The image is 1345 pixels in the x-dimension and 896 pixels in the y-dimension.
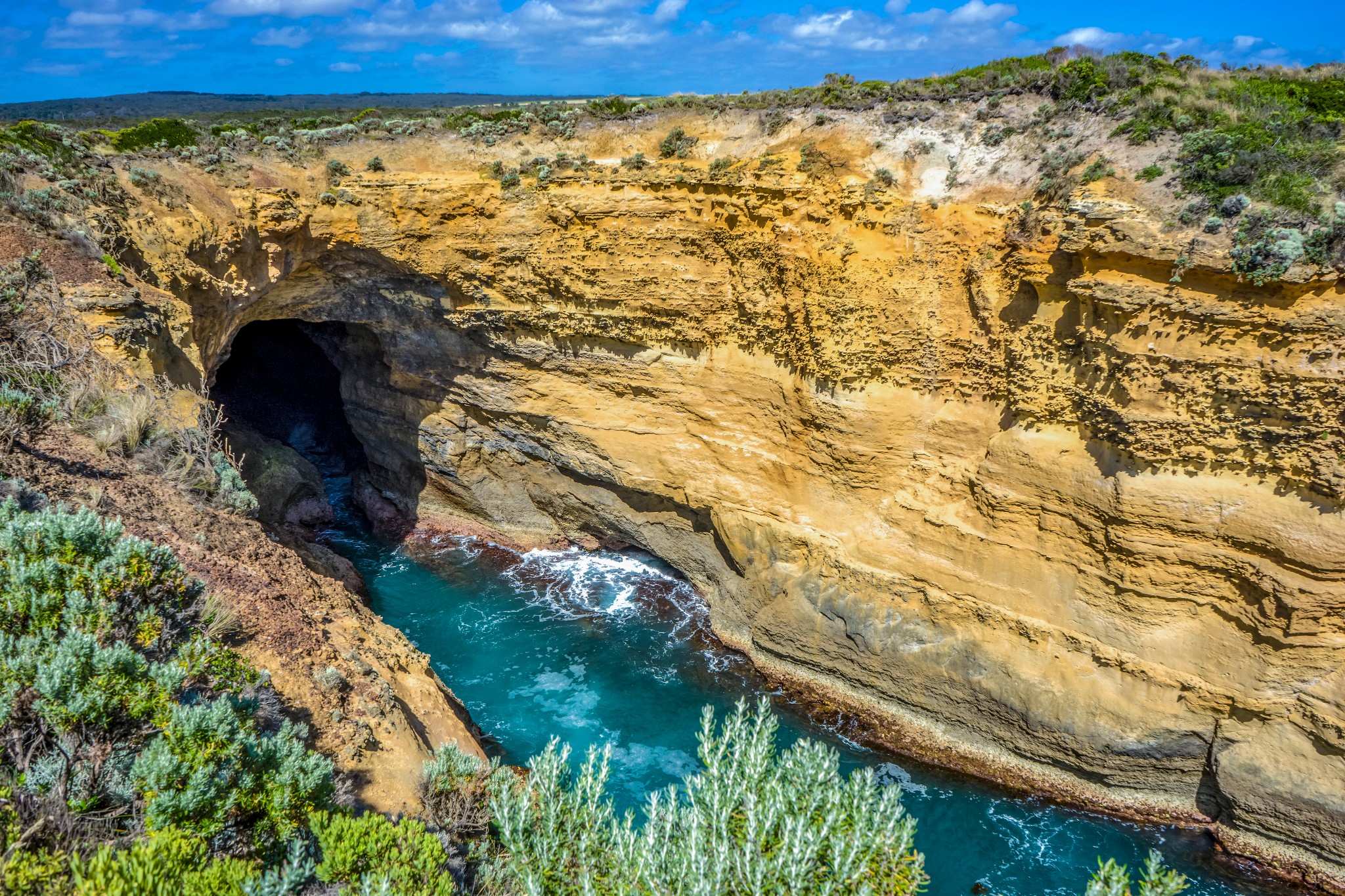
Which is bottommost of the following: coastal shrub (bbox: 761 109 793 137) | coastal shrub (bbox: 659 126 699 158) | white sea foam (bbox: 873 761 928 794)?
white sea foam (bbox: 873 761 928 794)

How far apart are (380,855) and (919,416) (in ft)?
37.1

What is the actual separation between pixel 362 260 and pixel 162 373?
583 cm

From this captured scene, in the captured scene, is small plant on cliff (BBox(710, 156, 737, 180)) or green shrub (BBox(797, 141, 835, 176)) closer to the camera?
green shrub (BBox(797, 141, 835, 176))

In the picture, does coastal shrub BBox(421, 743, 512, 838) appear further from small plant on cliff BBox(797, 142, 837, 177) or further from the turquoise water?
small plant on cliff BBox(797, 142, 837, 177)

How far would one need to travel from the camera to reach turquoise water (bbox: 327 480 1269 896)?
12062 millimetres

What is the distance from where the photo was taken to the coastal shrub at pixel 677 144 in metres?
15.2

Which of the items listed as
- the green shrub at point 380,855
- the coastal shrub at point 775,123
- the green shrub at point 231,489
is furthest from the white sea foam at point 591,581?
the green shrub at point 380,855

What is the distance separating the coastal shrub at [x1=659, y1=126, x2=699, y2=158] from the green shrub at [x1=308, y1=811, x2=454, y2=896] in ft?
42.9

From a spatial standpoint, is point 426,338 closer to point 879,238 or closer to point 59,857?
point 879,238

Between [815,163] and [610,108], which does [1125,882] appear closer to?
[815,163]

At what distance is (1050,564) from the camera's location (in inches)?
506

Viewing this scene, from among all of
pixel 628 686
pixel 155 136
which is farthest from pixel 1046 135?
pixel 155 136

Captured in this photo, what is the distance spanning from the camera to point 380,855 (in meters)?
5.86

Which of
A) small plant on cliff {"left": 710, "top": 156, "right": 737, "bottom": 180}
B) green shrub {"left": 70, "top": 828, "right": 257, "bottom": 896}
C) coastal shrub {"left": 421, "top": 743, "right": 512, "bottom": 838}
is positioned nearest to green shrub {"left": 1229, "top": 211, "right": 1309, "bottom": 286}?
small plant on cliff {"left": 710, "top": 156, "right": 737, "bottom": 180}
